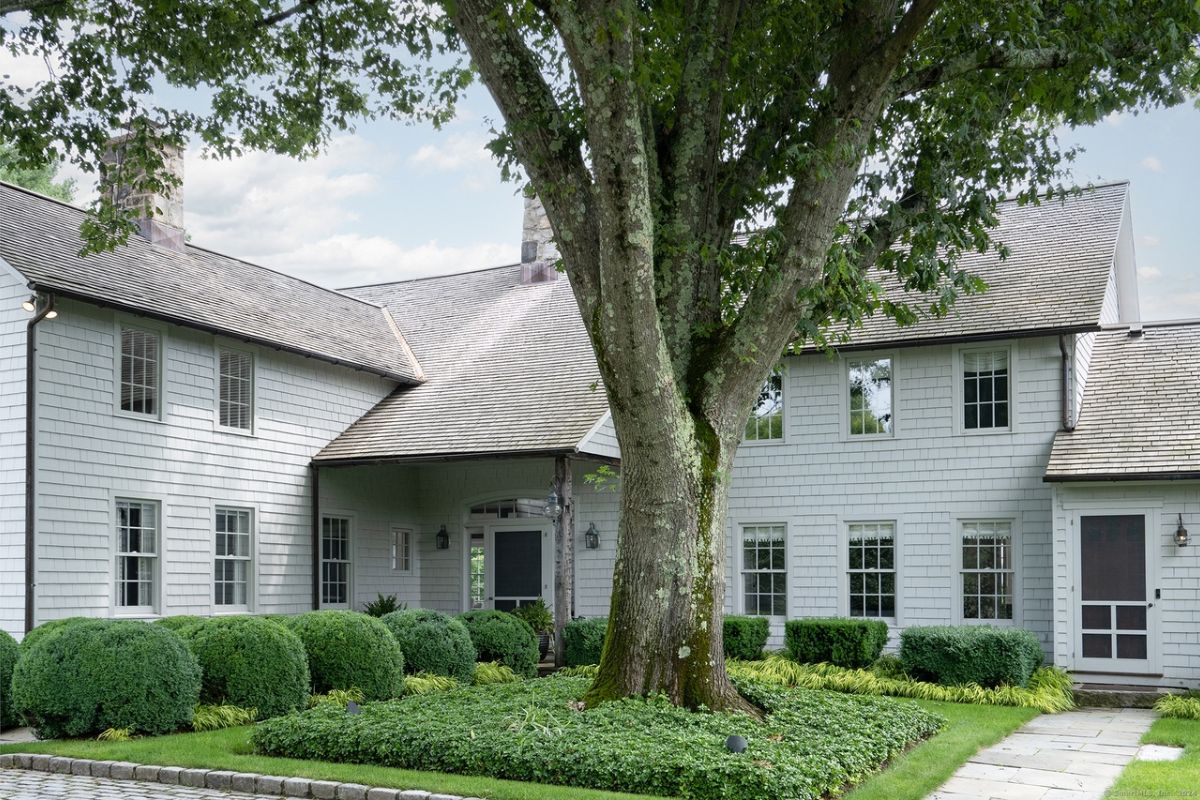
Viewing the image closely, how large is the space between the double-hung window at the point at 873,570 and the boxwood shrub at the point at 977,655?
6.61 feet

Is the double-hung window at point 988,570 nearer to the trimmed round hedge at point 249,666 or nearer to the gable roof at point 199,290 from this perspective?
the trimmed round hedge at point 249,666

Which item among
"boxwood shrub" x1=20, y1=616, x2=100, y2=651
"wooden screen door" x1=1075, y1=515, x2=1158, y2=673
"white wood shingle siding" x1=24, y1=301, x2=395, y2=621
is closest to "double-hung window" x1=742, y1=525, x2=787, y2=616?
"wooden screen door" x1=1075, y1=515, x2=1158, y2=673

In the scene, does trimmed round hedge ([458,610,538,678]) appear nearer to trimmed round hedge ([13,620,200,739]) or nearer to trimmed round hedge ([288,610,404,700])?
trimmed round hedge ([288,610,404,700])

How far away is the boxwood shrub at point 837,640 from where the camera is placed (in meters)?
15.3

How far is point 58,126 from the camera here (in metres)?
11.3

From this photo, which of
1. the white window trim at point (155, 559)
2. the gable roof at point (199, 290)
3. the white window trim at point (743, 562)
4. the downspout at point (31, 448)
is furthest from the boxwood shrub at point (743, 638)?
the downspout at point (31, 448)

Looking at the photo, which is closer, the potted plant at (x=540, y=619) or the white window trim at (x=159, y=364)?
the white window trim at (x=159, y=364)

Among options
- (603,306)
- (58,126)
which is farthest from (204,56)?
(603,306)

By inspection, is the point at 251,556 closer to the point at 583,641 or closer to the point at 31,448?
the point at 31,448

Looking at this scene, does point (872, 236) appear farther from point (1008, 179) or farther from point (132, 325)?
point (132, 325)

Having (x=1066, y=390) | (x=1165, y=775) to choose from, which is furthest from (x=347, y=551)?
(x=1165, y=775)

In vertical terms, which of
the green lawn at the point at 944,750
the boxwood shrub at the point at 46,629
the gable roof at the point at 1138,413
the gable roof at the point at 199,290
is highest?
the gable roof at the point at 199,290

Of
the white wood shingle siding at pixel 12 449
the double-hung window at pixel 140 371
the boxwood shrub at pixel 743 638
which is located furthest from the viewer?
the boxwood shrub at pixel 743 638

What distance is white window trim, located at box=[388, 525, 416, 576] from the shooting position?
19344 mm
